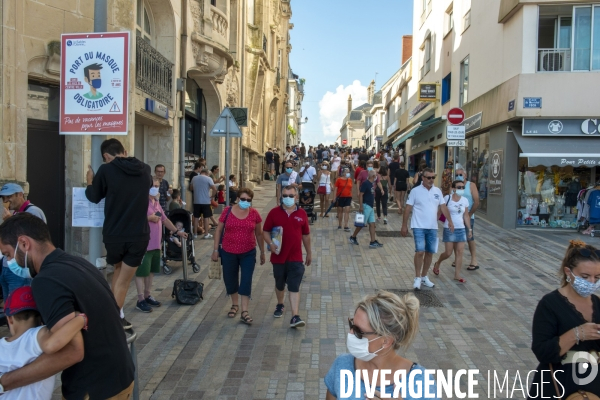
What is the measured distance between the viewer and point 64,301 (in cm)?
257

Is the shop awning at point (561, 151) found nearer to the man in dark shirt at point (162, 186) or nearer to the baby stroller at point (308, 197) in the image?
the baby stroller at point (308, 197)

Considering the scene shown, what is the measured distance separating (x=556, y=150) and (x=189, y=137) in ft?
35.6

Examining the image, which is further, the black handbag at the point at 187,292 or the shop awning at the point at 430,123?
the shop awning at the point at 430,123

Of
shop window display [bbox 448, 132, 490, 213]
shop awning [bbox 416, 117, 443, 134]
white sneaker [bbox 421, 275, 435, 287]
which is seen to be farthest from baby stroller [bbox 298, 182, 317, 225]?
shop awning [bbox 416, 117, 443, 134]

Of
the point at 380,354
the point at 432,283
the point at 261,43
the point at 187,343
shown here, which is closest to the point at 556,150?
the point at 432,283

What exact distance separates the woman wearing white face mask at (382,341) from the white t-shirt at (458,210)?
277 inches

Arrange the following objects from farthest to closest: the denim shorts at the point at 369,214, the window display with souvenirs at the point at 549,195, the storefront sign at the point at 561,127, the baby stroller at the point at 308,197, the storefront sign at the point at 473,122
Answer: the storefront sign at the point at 473,122 < the baby stroller at the point at 308,197 < the window display with souvenirs at the point at 549,195 < the storefront sign at the point at 561,127 < the denim shorts at the point at 369,214

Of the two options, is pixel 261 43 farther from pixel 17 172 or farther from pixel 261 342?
pixel 261 342

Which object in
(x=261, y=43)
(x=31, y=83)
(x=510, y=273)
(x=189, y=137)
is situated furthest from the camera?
(x=261, y=43)

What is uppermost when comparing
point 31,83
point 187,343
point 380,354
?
point 31,83

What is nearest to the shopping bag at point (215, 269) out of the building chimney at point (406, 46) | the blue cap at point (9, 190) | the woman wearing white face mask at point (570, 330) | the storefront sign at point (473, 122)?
the blue cap at point (9, 190)

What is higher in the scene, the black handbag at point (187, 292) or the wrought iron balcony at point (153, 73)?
the wrought iron balcony at point (153, 73)

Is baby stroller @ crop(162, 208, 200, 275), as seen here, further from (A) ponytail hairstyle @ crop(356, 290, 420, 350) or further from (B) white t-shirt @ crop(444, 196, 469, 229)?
(A) ponytail hairstyle @ crop(356, 290, 420, 350)

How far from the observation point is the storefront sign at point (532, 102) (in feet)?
48.9
